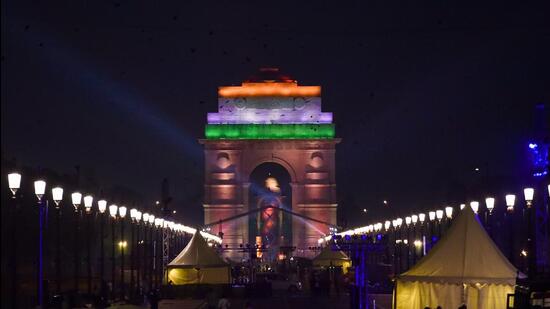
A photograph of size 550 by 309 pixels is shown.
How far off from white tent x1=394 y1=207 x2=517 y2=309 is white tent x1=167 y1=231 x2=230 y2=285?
24.3m

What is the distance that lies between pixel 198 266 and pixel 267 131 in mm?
92997

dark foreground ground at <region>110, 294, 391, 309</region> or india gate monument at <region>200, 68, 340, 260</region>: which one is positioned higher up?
india gate monument at <region>200, 68, 340, 260</region>

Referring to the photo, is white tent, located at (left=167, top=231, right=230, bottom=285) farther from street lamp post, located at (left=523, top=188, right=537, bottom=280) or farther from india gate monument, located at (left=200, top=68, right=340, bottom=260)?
india gate monument, located at (left=200, top=68, right=340, bottom=260)

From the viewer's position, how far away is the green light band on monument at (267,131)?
502 feet

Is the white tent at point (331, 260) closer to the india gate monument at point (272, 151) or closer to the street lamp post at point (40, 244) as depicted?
the street lamp post at point (40, 244)

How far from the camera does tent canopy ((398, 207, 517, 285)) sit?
3525 centimetres

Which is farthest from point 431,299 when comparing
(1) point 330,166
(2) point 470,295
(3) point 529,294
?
(1) point 330,166

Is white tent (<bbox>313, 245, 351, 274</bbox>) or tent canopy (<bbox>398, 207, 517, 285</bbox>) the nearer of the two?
tent canopy (<bbox>398, 207, 517, 285</bbox>)

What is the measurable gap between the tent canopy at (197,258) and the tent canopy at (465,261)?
960 inches

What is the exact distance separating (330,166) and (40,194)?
11462 centimetres

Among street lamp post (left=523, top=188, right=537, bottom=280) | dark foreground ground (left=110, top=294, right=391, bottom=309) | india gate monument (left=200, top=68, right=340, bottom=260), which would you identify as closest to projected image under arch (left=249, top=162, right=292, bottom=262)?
india gate monument (left=200, top=68, right=340, bottom=260)

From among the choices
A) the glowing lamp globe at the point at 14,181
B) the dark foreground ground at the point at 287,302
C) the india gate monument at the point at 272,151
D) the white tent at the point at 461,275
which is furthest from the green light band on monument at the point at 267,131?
the white tent at the point at 461,275

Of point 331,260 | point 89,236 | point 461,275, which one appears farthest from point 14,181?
point 331,260

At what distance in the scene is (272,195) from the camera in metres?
166
